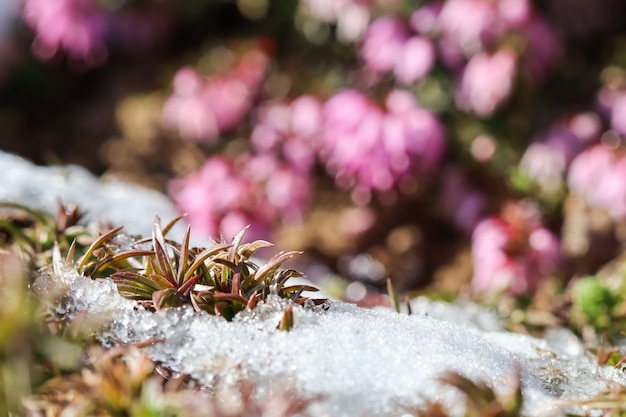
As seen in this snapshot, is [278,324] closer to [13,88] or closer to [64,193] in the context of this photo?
[64,193]

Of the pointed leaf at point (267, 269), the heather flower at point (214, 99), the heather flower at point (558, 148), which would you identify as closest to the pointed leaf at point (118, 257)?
the pointed leaf at point (267, 269)

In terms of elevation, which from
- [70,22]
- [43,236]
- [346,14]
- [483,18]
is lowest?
[43,236]

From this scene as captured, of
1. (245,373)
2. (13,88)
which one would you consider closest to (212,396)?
(245,373)

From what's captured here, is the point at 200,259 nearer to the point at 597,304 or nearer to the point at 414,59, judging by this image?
the point at 597,304

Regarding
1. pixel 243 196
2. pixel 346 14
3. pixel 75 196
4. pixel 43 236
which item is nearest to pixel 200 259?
pixel 43 236

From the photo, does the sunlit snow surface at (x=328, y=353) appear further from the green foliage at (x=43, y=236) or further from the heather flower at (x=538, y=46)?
the heather flower at (x=538, y=46)

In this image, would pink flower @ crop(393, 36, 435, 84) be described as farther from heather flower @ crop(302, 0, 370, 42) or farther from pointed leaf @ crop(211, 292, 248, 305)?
pointed leaf @ crop(211, 292, 248, 305)

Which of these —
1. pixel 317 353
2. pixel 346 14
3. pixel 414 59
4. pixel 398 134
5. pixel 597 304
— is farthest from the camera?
pixel 346 14

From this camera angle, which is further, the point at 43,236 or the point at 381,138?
the point at 381,138
